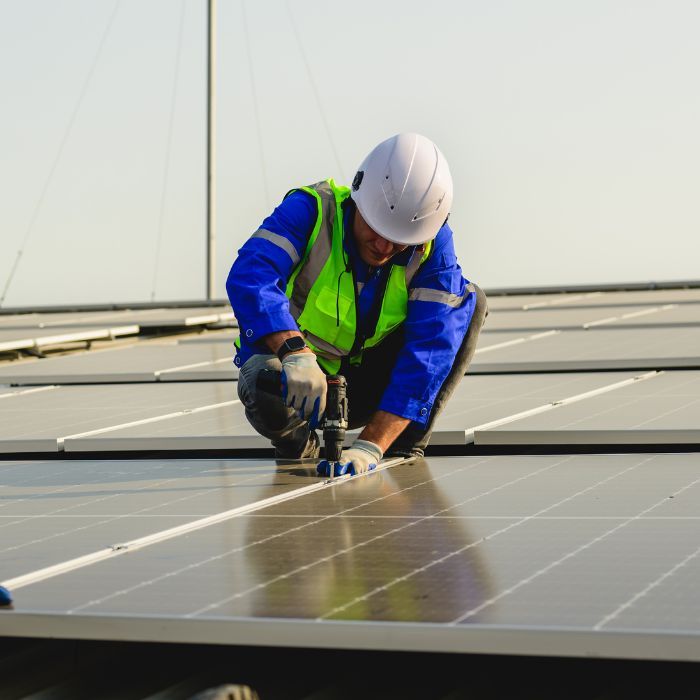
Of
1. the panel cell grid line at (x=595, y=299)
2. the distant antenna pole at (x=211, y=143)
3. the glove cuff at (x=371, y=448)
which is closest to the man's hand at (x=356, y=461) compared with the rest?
the glove cuff at (x=371, y=448)

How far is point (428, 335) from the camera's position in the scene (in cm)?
594

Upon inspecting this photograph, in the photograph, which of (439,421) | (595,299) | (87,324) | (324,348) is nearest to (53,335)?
(87,324)

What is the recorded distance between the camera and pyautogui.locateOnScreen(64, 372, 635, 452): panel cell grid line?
653 centimetres

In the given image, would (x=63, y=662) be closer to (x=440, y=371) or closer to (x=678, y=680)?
(x=678, y=680)

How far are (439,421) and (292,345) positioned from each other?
1.43 metres

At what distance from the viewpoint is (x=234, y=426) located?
7.04m

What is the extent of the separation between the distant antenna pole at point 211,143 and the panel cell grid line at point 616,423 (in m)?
17.6

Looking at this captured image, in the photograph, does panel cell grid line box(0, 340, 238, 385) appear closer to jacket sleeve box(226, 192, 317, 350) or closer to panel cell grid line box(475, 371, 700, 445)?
panel cell grid line box(475, 371, 700, 445)

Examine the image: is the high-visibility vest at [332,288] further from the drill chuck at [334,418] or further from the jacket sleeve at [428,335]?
the drill chuck at [334,418]

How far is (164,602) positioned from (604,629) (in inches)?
45.2

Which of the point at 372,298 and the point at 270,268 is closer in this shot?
the point at 270,268

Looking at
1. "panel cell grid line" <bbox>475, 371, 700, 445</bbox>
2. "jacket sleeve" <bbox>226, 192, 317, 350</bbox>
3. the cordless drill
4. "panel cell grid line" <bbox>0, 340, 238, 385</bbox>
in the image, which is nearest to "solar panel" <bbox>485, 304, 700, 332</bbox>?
"panel cell grid line" <bbox>0, 340, 238, 385</bbox>

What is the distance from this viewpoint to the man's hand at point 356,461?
18.4 feet

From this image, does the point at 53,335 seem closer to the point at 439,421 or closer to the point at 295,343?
the point at 439,421
